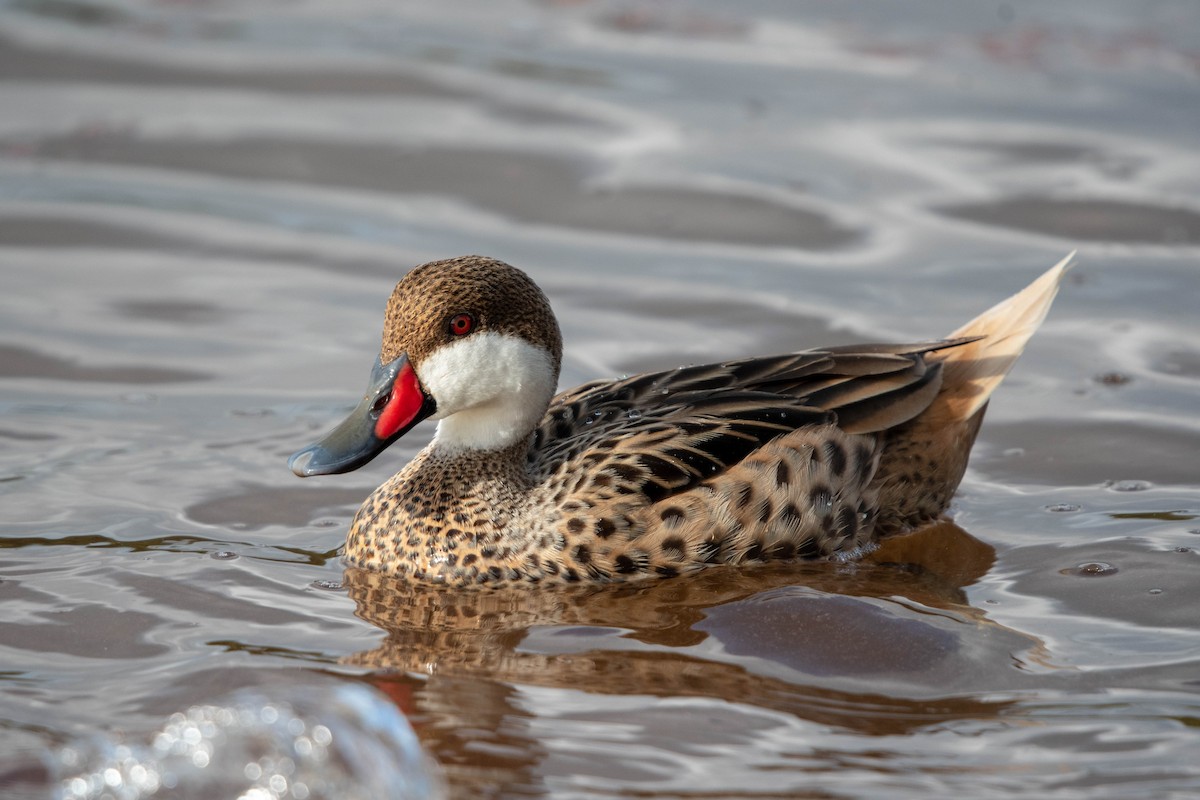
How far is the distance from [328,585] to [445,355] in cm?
97

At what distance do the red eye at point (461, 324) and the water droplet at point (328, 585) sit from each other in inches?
40.6

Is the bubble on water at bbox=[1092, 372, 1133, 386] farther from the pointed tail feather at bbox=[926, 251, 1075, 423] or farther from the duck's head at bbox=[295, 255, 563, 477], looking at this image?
the duck's head at bbox=[295, 255, 563, 477]

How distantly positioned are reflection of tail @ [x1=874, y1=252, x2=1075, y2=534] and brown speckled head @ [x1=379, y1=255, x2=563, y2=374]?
1.59 m

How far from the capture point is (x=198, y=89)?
39.9 feet

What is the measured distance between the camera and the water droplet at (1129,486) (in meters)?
6.98

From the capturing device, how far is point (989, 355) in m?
6.68

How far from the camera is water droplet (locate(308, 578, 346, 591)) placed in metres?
6.00

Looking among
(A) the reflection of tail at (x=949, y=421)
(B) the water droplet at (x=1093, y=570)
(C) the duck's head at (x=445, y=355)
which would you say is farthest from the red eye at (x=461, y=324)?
(B) the water droplet at (x=1093, y=570)

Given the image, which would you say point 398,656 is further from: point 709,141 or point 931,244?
point 709,141

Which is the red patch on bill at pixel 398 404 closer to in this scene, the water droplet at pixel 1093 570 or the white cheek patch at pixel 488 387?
the white cheek patch at pixel 488 387

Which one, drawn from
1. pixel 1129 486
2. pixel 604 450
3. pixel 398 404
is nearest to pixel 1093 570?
pixel 1129 486

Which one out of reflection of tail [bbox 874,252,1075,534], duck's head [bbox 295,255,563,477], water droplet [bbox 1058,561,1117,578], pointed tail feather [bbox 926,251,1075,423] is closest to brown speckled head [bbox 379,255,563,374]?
duck's head [bbox 295,255,563,477]

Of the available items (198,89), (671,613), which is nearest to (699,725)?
(671,613)

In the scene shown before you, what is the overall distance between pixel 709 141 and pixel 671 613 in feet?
20.2
